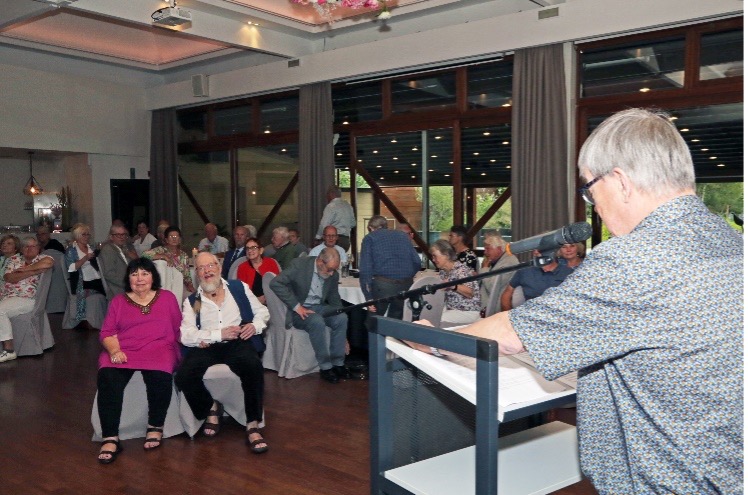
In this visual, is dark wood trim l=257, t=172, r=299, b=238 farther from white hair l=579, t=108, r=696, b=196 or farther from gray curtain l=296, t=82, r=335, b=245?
white hair l=579, t=108, r=696, b=196

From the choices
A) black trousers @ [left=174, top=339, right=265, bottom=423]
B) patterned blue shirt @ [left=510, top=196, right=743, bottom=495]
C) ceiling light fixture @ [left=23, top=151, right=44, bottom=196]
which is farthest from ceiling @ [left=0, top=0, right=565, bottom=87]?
patterned blue shirt @ [left=510, top=196, right=743, bottom=495]

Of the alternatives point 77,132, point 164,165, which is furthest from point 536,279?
point 77,132

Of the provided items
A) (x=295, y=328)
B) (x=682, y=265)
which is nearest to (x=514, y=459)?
(x=682, y=265)

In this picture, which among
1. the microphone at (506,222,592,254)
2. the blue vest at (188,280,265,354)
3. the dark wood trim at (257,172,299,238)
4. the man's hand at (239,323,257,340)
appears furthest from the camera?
the dark wood trim at (257,172,299,238)

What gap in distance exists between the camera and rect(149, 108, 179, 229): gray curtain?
12.3 metres

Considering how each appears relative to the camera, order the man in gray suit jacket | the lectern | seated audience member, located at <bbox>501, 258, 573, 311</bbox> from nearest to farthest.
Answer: the lectern
seated audience member, located at <bbox>501, 258, 573, 311</bbox>
the man in gray suit jacket

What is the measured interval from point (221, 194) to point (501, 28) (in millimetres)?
6097

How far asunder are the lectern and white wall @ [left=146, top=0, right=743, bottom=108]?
19.5 ft

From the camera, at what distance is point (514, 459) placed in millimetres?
2012

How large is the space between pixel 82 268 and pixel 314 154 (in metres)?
3.61

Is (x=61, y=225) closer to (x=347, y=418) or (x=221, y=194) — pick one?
(x=221, y=194)

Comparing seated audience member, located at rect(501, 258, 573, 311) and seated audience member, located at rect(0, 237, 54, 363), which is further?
seated audience member, located at rect(0, 237, 54, 363)

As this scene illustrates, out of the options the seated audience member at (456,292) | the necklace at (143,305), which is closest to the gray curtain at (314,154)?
the seated audience member at (456,292)

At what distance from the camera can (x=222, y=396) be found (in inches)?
178
